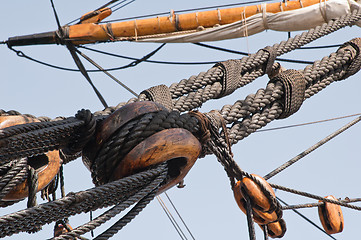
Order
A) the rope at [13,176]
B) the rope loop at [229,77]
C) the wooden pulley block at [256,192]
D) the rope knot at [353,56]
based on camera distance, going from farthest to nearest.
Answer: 1. the rope knot at [353,56]
2. the rope loop at [229,77]
3. the wooden pulley block at [256,192]
4. the rope at [13,176]

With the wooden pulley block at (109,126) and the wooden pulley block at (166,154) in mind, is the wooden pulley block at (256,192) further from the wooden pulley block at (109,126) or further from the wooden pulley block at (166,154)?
the wooden pulley block at (109,126)

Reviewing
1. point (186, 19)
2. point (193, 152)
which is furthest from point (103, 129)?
point (186, 19)

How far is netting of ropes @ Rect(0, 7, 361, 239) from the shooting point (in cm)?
208

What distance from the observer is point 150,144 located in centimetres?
231

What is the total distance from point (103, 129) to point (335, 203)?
6.90ft

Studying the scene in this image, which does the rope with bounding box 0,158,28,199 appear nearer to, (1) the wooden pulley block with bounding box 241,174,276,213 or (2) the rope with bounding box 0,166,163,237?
(2) the rope with bounding box 0,166,163,237

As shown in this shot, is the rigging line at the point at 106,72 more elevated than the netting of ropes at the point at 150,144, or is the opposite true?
the rigging line at the point at 106,72

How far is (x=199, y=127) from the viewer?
256cm

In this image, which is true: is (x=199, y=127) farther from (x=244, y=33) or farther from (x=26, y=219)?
(x=244, y=33)

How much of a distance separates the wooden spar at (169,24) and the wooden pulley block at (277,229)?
12.5 feet

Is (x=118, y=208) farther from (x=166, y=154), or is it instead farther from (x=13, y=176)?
(x=13, y=176)

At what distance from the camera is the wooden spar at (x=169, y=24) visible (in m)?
7.54

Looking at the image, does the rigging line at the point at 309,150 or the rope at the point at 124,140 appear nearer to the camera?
the rope at the point at 124,140

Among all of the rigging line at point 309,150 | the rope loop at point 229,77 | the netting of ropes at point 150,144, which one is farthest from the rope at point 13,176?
the rigging line at point 309,150
